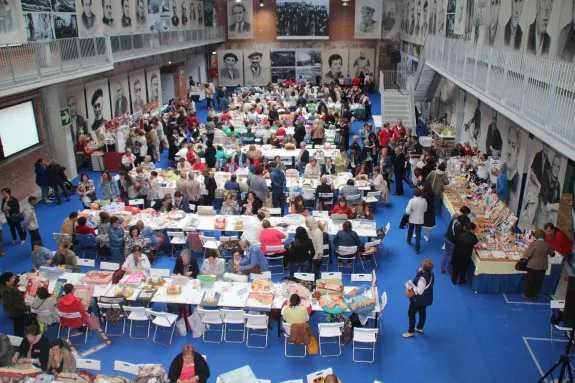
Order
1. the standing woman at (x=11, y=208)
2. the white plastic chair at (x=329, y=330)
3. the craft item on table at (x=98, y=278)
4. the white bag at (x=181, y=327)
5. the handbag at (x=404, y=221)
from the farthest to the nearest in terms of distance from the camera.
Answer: the handbag at (x=404, y=221) < the standing woman at (x=11, y=208) < the craft item on table at (x=98, y=278) < the white bag at (x=181, y=327) < the white plastic chair at (x=329, y=330)

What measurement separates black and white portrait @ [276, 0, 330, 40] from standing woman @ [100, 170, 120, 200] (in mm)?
26824

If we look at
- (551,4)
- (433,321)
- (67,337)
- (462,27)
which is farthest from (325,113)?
(67,337)

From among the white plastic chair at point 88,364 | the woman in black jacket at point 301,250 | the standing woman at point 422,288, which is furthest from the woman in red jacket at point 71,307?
the standing woman at point 422,288

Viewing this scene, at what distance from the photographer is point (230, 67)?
3888 centimetres

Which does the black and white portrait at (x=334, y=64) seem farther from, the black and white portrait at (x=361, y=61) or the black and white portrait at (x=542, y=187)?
the black and white portrait at (x=542, y=187)

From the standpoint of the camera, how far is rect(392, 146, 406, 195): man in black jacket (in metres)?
15.5

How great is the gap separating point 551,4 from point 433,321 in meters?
7.54

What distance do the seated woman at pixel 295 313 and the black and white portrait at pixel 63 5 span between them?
14.6 m

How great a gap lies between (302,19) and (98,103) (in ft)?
69.3

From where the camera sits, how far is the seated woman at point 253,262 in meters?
10.0

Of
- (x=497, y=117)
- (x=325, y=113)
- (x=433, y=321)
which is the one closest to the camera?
(x=433, y=321)

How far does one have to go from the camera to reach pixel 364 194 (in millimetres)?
14945

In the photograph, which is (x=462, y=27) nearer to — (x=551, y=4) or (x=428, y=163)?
(x=428, y=163)

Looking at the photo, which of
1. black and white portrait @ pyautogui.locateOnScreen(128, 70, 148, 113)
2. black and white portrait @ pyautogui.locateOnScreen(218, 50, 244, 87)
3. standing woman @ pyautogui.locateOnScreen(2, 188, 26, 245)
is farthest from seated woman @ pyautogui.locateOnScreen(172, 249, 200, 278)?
black and white portrait @ pyautogui.locateOnScreen(218, 50, 244, 87)
